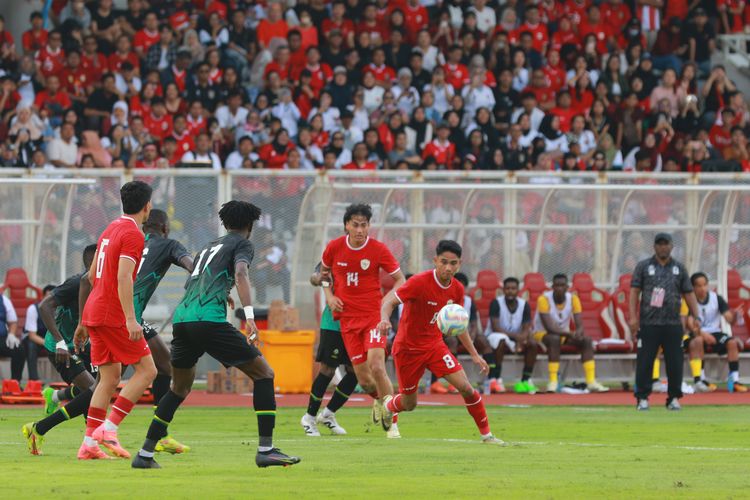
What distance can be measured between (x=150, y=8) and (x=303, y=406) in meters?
10.6

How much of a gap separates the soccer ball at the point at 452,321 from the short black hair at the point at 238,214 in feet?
9.38

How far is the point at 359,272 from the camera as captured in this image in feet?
52.2

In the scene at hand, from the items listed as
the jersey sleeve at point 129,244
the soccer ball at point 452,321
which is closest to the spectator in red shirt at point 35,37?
the soccer ball at point 452,321

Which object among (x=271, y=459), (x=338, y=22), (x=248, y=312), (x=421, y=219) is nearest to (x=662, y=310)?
(x=421, y=219)

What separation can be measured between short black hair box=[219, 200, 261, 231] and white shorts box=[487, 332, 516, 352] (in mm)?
11635

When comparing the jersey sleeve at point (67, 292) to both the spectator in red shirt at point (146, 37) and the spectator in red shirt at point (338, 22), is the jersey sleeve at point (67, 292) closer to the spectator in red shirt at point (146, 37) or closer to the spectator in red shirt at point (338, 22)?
the spectator in red shirt at point (146, 37)

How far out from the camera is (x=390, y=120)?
87.6 feet

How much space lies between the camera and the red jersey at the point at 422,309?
1432cm

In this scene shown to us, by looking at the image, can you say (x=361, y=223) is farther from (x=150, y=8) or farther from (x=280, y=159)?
(x=150, y=8)

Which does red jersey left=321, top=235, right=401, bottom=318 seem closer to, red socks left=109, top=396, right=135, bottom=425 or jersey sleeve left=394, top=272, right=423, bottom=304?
jersey sleeve left=394, top=272, right=423, bottom=304

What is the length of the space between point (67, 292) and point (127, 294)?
9.05 ft

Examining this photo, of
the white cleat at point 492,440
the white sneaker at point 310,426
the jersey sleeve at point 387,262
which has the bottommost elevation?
the white sneaker at point 310,426

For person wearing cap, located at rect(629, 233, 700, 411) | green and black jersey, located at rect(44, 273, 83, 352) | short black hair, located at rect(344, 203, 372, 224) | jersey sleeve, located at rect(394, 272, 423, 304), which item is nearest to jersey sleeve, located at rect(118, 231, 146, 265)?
green and black jersey, located at rect(44, 273, 83, 352)

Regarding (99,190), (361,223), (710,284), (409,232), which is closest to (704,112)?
(710,284)
